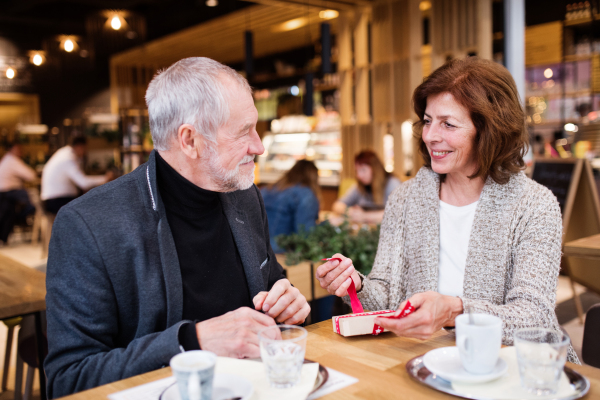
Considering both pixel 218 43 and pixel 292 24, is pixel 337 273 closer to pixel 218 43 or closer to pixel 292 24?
pixel 292 24

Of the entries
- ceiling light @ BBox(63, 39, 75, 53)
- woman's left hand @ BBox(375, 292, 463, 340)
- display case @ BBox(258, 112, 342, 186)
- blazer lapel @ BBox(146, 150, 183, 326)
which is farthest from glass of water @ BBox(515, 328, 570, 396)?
ceiling light @ BBox(63, 39, 75, 53)

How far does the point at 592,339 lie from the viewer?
6.33 feet

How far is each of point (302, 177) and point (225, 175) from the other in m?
2.60

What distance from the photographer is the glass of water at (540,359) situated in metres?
0.90

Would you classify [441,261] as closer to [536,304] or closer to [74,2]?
[536,304]

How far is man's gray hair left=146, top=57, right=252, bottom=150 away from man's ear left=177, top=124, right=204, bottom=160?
0.02 m

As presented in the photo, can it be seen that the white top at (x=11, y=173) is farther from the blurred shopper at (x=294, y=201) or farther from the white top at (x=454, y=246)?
the white top at (x=454, y=246)

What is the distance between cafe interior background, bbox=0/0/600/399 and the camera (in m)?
5.44

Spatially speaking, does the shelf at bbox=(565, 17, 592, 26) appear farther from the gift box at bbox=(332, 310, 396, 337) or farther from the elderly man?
the gift box at bbox=(332, 310, 396, 337)

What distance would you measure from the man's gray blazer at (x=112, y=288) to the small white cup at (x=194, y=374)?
30 cm

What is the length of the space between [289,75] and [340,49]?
3.54 m

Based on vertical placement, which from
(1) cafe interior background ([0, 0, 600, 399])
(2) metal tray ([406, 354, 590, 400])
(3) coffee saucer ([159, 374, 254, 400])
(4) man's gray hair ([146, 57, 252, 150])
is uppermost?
(1) cafe interior background ([0, 0, 600, 399])

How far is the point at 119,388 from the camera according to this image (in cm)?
101

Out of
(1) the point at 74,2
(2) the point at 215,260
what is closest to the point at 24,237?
(1) the point at 74,2
